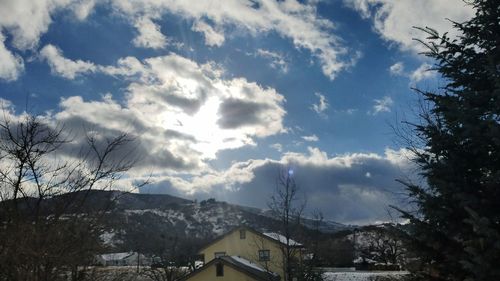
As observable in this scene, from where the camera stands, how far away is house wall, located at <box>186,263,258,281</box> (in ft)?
111

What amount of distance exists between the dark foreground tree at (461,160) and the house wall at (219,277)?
27.5m

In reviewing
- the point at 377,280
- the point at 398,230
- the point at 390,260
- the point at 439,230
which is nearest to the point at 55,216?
the point at 398,230

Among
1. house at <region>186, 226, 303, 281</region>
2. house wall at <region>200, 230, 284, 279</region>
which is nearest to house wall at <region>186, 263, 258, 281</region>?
house at <region>186, 226, 303, 281</region>

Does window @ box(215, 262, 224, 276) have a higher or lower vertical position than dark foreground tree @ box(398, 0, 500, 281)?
lower

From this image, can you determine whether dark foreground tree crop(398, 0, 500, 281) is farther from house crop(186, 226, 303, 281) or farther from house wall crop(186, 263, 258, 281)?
house crop(186, 226, 303, 281)

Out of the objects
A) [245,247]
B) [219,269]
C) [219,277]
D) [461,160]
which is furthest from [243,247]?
[461,160]

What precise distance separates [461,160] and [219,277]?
2953cm

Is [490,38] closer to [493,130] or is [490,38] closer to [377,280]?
[493,130]

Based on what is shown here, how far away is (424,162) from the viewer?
743 cm

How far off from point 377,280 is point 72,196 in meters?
29.1

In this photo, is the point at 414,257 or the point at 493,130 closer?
the point at 493,130

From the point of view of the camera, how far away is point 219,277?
1347 inches

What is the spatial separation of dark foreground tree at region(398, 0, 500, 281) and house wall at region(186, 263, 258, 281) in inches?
1081

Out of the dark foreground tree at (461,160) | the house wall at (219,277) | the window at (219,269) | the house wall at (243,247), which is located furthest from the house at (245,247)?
the dark foreground tree at (461,160)
